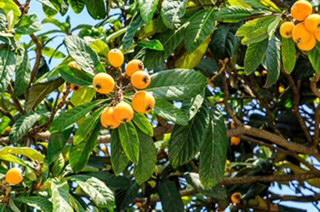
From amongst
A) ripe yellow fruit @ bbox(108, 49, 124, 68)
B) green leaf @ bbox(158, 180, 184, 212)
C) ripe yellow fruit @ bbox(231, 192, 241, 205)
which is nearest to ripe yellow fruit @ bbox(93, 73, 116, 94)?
ripe yellow fruit @ bbox(108, 49, 124, 68)

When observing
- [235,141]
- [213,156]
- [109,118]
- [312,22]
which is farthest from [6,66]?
[235,141]

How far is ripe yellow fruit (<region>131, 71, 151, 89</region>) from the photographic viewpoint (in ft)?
4.92

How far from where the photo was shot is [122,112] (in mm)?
1447

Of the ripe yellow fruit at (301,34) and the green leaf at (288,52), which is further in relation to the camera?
the green leaf at (288,52)

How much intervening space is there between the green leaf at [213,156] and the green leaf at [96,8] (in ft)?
1.76

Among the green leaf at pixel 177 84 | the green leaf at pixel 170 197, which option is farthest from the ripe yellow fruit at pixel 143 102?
the green leaf at pixel 170 197

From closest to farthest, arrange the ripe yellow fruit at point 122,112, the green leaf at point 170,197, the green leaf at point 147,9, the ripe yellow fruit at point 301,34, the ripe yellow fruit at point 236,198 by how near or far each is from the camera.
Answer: the ripe yellow fruit at point 122,112, the ripe yellow fruit at point 301,34, the green leaf at point 147,9, the green leaf at point 170,197, the ripe yellow fruit at point 236,198

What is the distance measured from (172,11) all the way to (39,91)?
1.54 feet

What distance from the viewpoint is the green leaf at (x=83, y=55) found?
5.39 ft

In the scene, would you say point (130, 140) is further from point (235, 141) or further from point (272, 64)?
point (235, 141)

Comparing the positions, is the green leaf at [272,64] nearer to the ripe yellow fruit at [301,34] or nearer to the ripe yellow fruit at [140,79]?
the ripe yellow fruit at [301,34]

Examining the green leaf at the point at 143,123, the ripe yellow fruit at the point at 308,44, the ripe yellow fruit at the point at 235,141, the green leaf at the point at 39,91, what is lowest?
the ripe yellow fruit at the point at 235,141

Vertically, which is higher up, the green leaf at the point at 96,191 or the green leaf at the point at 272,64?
the green leaf at the point at 272,64

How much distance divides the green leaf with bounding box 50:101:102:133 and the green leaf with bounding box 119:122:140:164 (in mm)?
95
